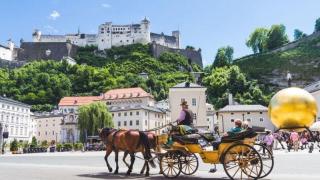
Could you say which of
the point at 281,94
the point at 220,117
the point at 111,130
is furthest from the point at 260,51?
the point at 281,94

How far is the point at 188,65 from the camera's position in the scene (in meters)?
166

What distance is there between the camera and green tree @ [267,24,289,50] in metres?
139

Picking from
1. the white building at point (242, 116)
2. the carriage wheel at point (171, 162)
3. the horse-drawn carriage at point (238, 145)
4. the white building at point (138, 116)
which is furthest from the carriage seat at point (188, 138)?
the white building at point (138, 116)

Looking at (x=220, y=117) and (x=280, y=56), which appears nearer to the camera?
(x=220, y=117)

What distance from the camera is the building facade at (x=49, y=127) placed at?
11350cm

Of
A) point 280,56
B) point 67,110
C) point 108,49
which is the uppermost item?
point 108,49

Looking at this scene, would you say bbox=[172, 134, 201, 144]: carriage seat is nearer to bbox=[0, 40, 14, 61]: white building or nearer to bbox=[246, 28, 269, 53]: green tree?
bbox=[246, 28, 269, 53]: green tree

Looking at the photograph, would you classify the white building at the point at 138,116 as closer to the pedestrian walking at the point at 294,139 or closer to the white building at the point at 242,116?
the white building at the point at 242,116

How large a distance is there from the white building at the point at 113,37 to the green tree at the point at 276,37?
2090 inches

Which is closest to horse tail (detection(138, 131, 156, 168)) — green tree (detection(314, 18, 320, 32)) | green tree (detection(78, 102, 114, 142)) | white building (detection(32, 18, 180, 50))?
green tree (detection(78, 102, 114, 142))

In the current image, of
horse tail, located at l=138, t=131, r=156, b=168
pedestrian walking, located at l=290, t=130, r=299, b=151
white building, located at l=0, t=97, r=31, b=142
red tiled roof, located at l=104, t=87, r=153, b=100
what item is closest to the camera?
horse tail, located at l=138, t=131, r=156, b=168

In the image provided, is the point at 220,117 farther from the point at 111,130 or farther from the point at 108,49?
the point at 108,49

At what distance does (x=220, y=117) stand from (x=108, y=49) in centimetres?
10609

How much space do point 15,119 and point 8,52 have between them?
244 feet
